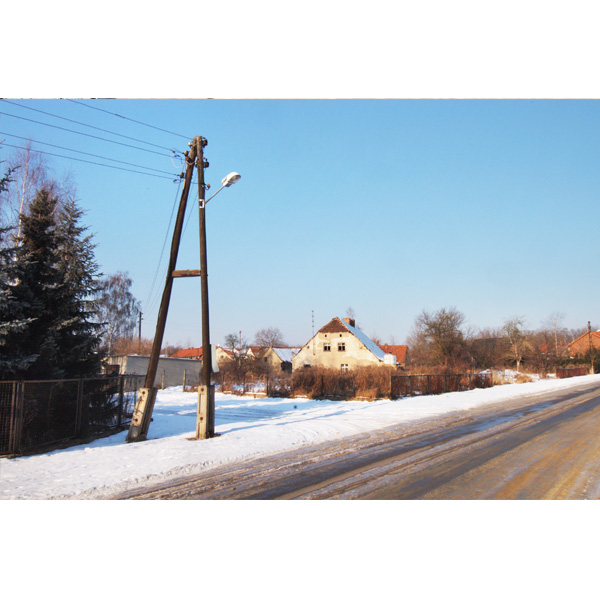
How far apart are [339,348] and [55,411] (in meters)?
33.1

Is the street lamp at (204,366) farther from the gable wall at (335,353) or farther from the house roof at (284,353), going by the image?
the house roof at (284,353)

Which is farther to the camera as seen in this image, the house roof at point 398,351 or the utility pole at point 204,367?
the house roof at point 398,351

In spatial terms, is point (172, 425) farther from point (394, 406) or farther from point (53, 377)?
point (394, 406)

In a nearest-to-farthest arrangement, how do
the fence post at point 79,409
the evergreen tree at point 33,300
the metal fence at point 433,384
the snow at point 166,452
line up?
the snow at point 166,452, the evergreen tree at point 33,300, the fence post at point 79,409, the metal fence at point 433,384

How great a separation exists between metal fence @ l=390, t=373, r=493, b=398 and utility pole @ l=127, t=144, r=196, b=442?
1321cm

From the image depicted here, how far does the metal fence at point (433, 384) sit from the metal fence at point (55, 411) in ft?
42.7

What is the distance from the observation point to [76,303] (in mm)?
10000

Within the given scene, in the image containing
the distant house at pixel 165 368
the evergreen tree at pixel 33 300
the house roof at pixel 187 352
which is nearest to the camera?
the evergreen tree at pixel 33 300

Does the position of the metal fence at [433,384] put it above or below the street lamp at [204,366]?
below

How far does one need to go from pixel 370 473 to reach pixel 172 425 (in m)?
6.92

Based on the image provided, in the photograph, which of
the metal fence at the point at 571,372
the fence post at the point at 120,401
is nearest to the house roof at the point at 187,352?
the metal fence at the point at 571,372

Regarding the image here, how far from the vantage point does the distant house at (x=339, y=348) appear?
1531 inches

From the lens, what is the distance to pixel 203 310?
30.7 ft

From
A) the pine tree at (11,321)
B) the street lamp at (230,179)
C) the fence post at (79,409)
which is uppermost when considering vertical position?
the street lamp at (230,179)
